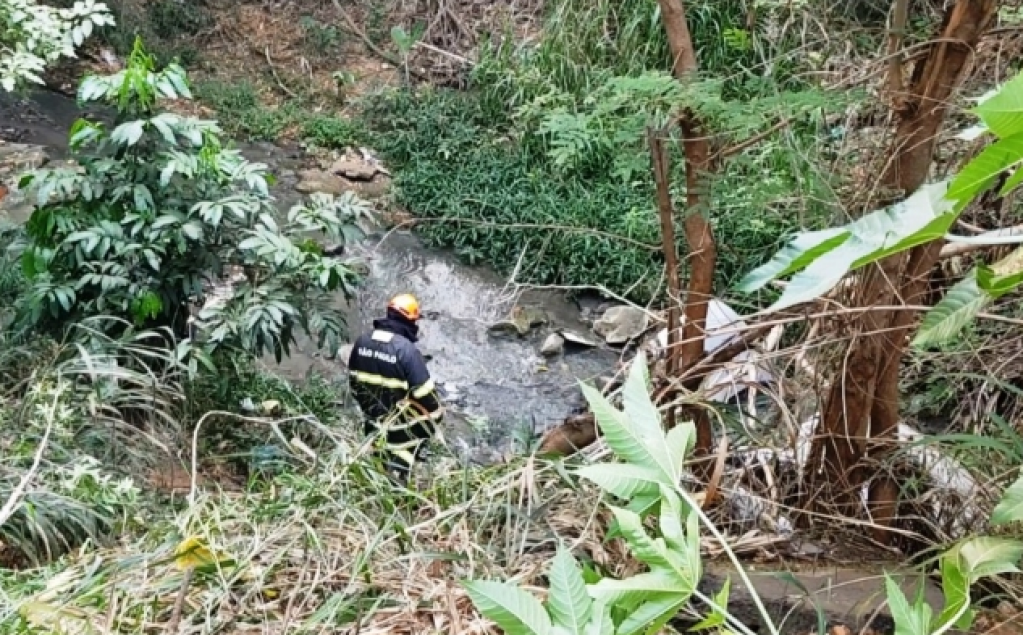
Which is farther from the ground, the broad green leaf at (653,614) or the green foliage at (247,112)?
the broad green leaf at (653,614)

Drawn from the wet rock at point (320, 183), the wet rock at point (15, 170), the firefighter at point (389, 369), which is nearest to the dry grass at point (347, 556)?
the firefighter at point (389, 369)

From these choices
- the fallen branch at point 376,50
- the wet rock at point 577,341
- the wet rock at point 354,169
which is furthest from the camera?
the fallen branch at point 376,50

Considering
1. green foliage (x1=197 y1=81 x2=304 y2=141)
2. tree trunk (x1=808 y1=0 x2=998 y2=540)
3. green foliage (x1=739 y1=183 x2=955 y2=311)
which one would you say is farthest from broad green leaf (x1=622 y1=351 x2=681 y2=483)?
green foliage (x1=197 y1=81 x2=304 y2=141)

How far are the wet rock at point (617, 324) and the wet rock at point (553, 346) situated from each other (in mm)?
343

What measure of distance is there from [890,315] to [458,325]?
5.35 meters

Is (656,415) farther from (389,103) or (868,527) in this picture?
(389,103)

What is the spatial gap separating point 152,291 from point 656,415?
10.2 ft

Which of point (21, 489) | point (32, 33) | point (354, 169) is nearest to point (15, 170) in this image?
point (354, 169)

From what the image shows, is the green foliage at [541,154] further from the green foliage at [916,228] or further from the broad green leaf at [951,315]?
the green foliage at [916,228]

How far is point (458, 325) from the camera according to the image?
6934 mm

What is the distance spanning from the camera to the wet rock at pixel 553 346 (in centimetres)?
672

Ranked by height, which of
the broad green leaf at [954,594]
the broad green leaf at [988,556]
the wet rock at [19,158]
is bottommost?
the wet rock at [19,158]

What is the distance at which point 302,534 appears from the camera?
5.74 feet

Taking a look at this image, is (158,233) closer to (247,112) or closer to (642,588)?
(642,588)
